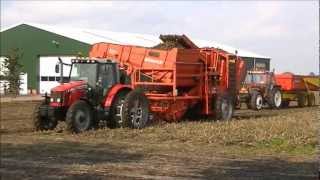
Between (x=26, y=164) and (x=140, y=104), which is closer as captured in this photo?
(x=26, y=164)

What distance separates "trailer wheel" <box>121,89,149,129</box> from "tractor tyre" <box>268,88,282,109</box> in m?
13.8

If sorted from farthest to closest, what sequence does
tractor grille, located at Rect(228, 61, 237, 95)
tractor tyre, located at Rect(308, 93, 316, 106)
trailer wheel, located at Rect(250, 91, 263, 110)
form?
tractor tyre, located at Rect(308, 93, 316, 106)
trailer wheel, located at Rect(250, 91, 263, 110)
tractor grille, located at Rect(228, 61, 237, 95)

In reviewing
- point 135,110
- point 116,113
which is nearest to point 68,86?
point 116,113

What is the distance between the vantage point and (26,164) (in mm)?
11109

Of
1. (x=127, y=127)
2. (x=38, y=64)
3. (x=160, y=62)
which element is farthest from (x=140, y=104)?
(x=38, y=64)

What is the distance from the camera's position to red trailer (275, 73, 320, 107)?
33375 millimetres

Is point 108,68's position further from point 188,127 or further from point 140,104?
point 188,127

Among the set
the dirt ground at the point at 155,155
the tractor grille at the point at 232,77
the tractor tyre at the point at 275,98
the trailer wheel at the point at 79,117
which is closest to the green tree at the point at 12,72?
the tractor tyre at the point at 275,98

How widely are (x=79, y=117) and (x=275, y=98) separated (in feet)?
55.0

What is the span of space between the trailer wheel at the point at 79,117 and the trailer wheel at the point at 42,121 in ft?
3.34

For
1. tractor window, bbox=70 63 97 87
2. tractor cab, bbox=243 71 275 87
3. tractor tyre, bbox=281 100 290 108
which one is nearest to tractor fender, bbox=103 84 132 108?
tractor window, bbox=70 63 97 87

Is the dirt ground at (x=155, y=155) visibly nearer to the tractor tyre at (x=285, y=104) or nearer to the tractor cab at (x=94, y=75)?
the tractor cab at (x=94, y=75)

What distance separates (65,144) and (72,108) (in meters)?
2.32

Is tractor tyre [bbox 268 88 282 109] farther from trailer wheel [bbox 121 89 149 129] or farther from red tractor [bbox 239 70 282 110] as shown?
trailer wheel [bbox 121 89 149 129]
